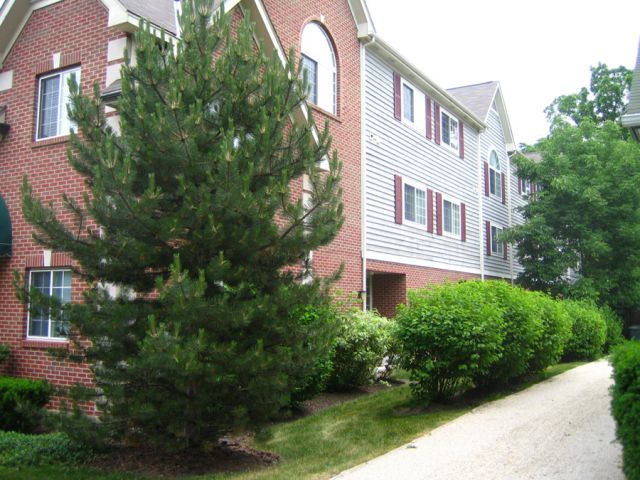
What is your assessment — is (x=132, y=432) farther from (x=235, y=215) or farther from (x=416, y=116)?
(x=416, y=116)

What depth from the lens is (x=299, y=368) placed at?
7.45 m

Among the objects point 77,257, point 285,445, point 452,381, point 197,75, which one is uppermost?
point 197,75

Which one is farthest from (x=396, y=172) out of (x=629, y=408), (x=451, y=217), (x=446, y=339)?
(x=629, y=408)

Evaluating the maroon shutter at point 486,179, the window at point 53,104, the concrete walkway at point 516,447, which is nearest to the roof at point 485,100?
the maroon shutter at point 486,179

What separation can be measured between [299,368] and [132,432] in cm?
203

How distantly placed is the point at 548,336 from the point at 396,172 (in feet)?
23.5

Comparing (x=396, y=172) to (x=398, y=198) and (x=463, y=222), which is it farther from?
A: (x=463, y=222)

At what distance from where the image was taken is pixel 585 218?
2227cm

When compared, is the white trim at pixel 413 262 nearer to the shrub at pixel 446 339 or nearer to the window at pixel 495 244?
the window at pixel 495 244

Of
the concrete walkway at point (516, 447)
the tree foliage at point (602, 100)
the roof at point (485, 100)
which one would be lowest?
the concrete walkway at point (516, 447)

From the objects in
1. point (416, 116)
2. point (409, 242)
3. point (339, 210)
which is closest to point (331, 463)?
point (339, 210)

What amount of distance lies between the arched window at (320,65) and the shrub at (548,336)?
640 cm

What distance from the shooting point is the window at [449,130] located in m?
21.4

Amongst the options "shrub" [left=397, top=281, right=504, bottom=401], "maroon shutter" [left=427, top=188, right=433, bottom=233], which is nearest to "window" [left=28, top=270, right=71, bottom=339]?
"shrub" [left=397, top=281, right=504, bottom=401]
